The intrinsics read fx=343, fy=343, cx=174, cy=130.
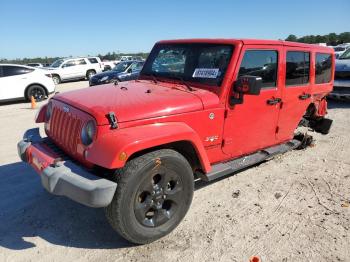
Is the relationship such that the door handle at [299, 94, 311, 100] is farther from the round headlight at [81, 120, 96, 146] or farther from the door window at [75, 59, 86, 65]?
the door window at [75, 59, 86, 65]

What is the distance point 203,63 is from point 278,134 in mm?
1651

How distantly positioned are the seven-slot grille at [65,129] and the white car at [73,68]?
1898cm

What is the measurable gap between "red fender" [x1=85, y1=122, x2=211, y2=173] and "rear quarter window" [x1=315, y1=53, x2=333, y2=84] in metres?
3.20

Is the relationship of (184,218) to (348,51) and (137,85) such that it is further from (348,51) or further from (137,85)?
(348,51)

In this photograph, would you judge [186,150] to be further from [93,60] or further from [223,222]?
[93,60]

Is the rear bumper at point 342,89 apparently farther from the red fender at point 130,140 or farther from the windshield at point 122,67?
the windshield at point 122,67

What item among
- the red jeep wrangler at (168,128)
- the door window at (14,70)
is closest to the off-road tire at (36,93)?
the door window at (14,70)

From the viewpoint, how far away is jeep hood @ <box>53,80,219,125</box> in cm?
318

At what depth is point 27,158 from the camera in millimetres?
3730

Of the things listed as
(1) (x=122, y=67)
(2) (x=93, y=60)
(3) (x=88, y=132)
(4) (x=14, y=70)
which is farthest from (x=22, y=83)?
(2) (x=93, y=60)

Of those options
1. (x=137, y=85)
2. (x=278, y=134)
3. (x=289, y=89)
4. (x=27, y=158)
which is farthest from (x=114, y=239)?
(x=289, y=89)

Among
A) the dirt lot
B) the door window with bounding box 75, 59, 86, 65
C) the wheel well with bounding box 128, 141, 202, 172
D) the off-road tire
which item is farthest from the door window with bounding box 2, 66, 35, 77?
the wheel well with bounding box 128, 141, 202, 172

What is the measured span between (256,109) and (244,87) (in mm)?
704

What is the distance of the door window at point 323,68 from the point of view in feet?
18.1
